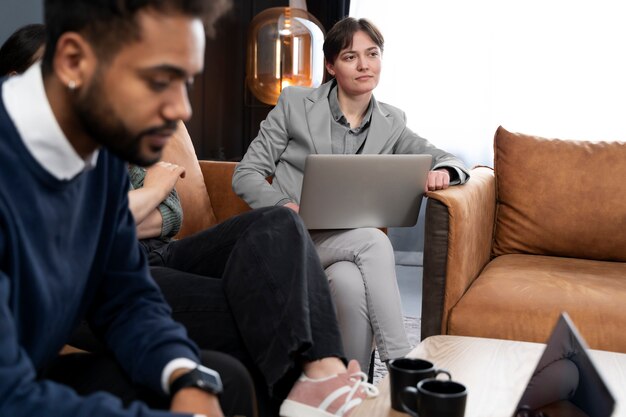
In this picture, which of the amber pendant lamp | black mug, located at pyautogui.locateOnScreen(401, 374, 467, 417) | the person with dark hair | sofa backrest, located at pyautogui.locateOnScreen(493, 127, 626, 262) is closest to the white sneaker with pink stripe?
the person with dark hair

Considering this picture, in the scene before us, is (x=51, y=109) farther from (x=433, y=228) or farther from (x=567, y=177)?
(x=567, y=177)

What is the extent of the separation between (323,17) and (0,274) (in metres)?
3.60

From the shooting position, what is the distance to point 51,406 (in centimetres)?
79

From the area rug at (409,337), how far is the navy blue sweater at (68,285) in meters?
1.32

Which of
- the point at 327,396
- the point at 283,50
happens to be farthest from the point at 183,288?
the point at 283,50

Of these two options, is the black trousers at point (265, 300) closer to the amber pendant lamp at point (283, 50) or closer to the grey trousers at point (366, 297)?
the grey trousers at point (366, 297)

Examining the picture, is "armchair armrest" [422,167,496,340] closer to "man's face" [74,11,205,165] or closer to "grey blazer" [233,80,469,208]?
"grey blazer" [233,80,469,208]

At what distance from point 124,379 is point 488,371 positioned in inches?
25.6

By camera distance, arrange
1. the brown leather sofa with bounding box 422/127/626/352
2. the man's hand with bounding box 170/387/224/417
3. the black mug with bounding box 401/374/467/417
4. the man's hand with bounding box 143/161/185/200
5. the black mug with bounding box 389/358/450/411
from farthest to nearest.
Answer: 1. the brown leather sofa with bounding box 422/127/626/352
2. the man's hand with bounding box 143/161/185/200
3. the black mug with bounding box 389/358/450/411
4. the black mug with bounding box 401/374/467/417
5. the man's hand with bounding box 170/387/224/417

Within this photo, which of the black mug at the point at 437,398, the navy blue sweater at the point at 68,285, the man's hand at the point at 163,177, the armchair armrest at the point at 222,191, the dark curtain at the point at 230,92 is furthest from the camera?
the dark curtain at the point at 230,92

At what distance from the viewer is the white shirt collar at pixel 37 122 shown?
845 millimetres

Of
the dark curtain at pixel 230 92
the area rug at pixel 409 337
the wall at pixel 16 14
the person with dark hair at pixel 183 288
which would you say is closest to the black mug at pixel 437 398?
the person with dark hair at pixel 183 288

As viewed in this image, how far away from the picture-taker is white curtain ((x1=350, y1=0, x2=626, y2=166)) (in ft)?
12.3

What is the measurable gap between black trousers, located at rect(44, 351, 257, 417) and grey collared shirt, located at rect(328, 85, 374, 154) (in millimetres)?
1356
